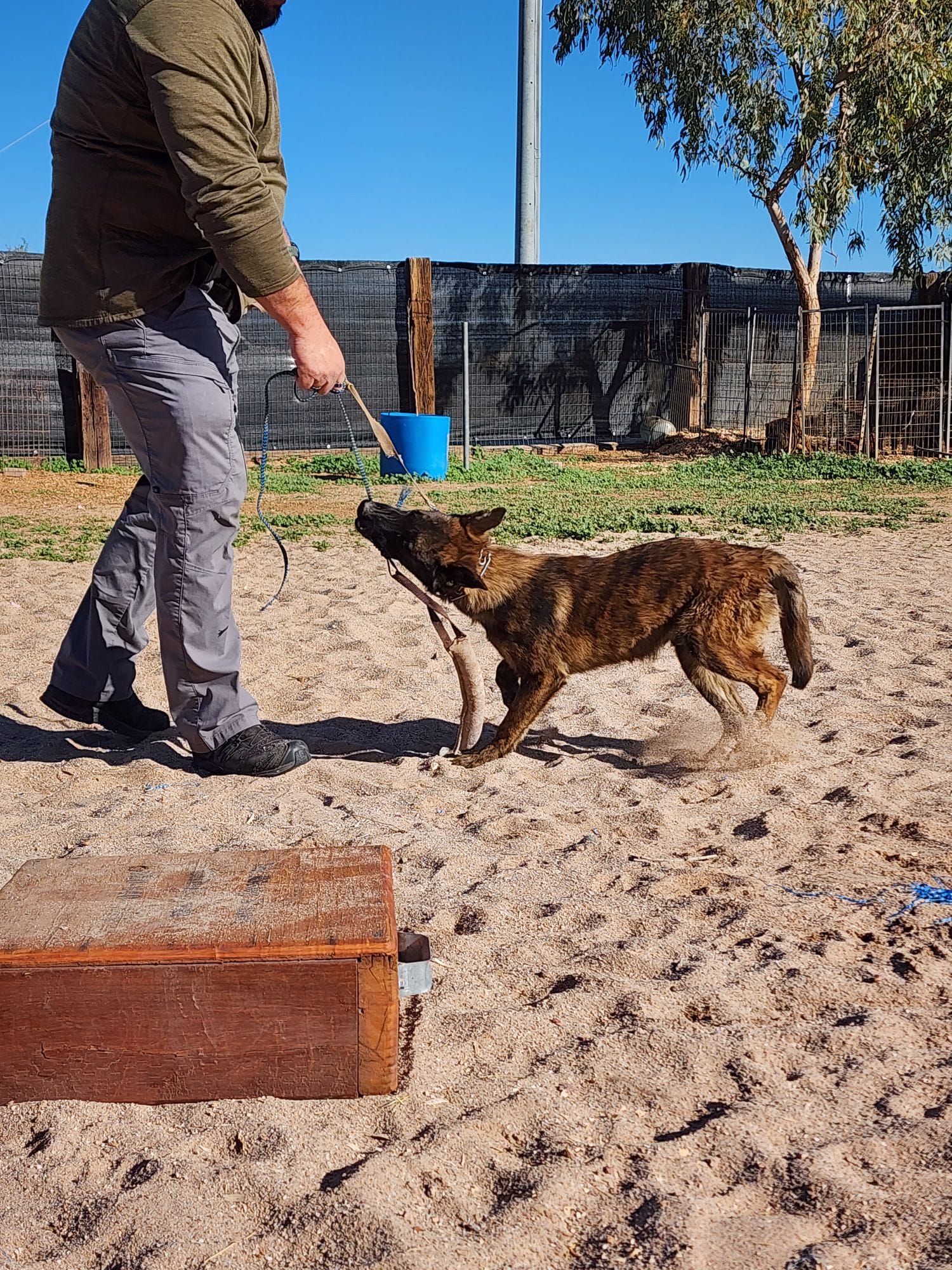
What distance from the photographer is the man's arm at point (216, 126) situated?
3.15m

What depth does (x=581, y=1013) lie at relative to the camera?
2475 millimetres

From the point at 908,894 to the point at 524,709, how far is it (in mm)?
1865

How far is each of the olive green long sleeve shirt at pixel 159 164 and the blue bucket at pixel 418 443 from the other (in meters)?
9.48

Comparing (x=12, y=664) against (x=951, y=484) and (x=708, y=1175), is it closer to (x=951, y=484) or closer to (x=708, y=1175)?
(x=708, y=1175)

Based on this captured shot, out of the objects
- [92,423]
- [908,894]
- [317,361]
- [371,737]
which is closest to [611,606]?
[371,737]

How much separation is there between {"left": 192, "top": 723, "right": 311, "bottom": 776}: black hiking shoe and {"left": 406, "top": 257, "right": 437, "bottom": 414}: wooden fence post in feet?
41.9

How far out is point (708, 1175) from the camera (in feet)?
6.27

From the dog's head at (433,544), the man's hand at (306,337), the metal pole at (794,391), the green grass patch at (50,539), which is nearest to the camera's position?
Answer: the man's hand at (306,337)

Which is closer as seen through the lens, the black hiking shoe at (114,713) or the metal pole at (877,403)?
the black hiking shoe at (114,713)

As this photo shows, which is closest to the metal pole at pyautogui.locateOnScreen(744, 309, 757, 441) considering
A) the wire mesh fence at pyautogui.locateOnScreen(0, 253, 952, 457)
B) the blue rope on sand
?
the wire mesh fence at pyautogui.locateOnScreen(0, 253, 952, 457)

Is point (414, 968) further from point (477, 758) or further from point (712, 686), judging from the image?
point (712, 686)

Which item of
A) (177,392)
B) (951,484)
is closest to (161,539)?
(177,392)

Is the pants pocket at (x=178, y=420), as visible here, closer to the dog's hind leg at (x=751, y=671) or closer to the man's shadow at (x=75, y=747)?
the man's shadow at (x=75, y=747)

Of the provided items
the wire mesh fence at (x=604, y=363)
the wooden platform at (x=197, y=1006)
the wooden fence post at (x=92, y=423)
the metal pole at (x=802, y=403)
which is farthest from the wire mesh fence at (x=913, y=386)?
the wooden platform at (x=197, y=1006)
